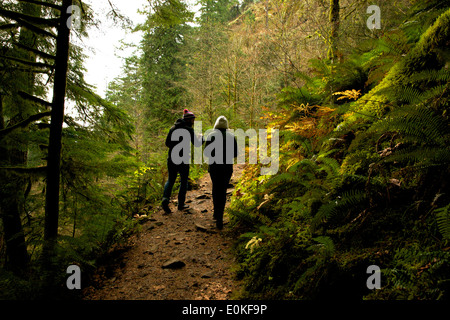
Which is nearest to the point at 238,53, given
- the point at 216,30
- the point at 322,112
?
the point at 216,30

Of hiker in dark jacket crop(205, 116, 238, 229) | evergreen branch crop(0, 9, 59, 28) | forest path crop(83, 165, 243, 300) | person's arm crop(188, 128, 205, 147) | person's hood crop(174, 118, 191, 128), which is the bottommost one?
forest path crop(83, 165, 243, 300)

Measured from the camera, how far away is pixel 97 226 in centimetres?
368

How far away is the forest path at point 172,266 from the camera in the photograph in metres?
2.87

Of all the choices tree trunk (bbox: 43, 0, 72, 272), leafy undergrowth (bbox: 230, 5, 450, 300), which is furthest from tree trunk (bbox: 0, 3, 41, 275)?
leafy undergrowth (bbox: 230, 5, 450, 300)

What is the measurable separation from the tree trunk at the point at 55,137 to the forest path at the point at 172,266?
100 cm

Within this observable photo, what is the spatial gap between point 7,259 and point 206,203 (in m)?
4.75

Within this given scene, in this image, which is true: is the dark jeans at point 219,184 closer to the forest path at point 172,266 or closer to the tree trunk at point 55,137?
the forest path at point 172,266

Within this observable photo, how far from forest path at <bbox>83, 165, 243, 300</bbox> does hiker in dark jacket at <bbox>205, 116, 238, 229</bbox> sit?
0.60m

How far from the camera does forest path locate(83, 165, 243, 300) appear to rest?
2.87 meters

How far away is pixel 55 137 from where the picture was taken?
276cm

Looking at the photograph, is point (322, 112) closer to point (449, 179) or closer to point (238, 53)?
point (449, 179)

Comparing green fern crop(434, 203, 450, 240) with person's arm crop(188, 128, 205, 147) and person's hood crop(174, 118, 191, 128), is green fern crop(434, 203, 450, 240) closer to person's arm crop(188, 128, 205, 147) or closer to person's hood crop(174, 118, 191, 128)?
person's arm crop(188, 128, 205, 147)
